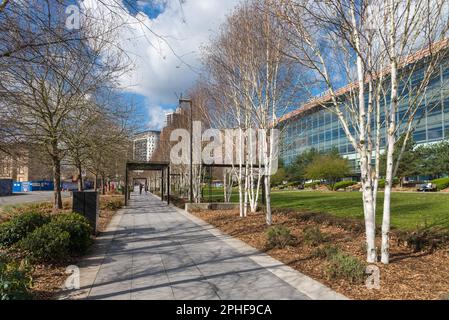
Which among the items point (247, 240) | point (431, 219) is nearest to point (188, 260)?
point (247, 240)

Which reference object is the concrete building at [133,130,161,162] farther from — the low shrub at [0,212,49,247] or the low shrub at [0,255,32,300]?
the low shrub at [0,255,32,300]

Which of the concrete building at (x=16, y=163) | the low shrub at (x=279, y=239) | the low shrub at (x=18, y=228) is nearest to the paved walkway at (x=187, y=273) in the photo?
the low shrub at (x=279, y=239)

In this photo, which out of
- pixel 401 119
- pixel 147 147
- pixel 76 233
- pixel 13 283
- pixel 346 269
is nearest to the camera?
pixel 13 283

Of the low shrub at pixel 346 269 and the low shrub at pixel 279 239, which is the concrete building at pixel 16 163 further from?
the low shrub at pixel 346 269

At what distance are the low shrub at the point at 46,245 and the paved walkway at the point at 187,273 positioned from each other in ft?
1.87

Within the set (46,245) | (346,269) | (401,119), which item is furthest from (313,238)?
(46,245)

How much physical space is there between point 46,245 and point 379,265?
6.28m

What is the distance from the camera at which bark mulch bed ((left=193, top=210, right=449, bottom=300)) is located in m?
5.20

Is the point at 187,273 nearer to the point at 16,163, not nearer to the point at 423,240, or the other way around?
the point at 423,240

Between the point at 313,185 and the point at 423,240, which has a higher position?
the point at 423,240

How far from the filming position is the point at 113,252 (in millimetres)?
8492

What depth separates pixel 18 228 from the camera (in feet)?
27.3

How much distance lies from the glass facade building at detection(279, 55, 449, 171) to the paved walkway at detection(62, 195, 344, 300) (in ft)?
12.1
